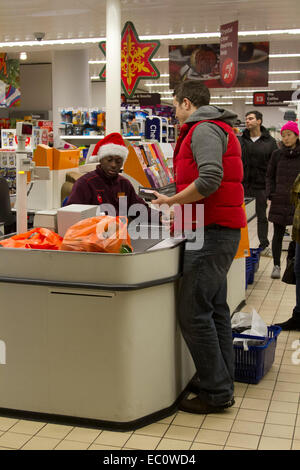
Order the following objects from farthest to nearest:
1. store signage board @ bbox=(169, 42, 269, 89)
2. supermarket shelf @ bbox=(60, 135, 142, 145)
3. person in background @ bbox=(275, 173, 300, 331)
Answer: store signage board @ bbox=(169, 42, 269, 89) < supermarket shelf @ bbox=(60, 135, 142, 145) < person in background @ bbox=(275, 173, 300, 331)

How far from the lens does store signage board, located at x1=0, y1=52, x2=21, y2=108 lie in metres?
17.2

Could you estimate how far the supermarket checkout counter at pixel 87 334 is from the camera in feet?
11.1

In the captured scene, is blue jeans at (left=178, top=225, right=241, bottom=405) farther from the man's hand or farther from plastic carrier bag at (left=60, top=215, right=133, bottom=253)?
plastic carrier bag at (left=60, top=215, right=133, bottom=253)

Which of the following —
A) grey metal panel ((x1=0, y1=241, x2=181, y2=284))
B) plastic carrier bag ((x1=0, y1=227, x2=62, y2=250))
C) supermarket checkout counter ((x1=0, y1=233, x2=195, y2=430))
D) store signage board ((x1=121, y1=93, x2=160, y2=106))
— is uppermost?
store signage board ((x1=121, y1=93, x2=160, y2=106))

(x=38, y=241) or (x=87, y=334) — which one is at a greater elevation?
(x=38, y=241)

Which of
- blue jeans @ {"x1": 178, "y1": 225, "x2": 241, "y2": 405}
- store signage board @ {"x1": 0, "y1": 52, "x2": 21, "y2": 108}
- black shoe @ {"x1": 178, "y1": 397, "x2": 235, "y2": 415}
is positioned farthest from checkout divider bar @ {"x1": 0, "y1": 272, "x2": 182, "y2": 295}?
store signage board @ {"x1": 0, "y1": 52, "x2": 21, "y2": 108}

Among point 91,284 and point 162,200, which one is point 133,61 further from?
point 91,284

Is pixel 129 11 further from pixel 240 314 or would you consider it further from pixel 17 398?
pixel 17 398

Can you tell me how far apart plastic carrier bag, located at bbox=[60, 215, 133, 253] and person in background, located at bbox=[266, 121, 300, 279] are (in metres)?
3.99

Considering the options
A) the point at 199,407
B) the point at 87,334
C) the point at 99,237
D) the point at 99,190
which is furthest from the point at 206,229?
the point at 99,190

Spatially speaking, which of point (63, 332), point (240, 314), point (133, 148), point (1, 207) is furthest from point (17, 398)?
point (1, 207)

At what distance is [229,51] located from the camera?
401 inches

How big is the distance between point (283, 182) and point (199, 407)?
4.14 meters

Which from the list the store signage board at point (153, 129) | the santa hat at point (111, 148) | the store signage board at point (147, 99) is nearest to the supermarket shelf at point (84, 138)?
the store signage board at point (153, 129)
